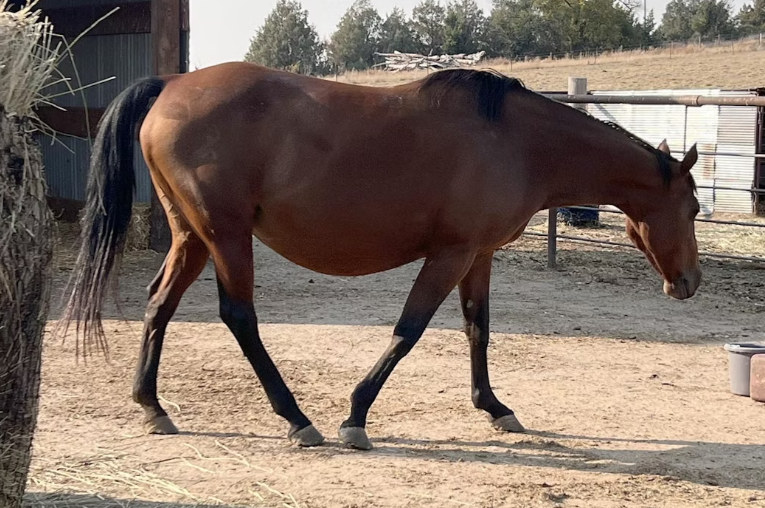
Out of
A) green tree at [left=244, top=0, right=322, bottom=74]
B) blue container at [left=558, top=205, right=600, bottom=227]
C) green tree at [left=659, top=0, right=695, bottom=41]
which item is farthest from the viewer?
green tree at [left=659, top=0, right=695, bottom=41]

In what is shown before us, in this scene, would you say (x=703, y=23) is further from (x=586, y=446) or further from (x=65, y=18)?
(x=586, y=446)

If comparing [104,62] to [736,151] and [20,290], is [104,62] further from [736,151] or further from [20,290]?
[736,151]

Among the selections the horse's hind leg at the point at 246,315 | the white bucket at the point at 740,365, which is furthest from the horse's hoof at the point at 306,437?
the white bucket at the point at 740,365

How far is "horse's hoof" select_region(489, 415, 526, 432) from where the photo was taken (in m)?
4.27

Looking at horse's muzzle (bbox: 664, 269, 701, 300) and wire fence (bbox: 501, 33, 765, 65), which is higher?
wire fence (bbox: 501, 33, 765, 65)

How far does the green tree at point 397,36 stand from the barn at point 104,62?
5175 centimetres

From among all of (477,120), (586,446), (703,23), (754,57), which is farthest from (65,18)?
(703,23)

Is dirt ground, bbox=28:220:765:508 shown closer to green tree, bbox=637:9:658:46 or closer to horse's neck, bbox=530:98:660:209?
horse's neck, bbox=530:98:660:209

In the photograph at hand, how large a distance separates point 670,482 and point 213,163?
7.74ft

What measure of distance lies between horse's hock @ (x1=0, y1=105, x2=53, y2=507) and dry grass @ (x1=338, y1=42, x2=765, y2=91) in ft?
87.4

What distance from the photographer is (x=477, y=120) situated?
4105 mm

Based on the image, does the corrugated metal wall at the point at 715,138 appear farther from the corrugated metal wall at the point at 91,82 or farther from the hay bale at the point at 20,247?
the hay bale at the point at 20,247

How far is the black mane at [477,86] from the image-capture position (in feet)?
13.6

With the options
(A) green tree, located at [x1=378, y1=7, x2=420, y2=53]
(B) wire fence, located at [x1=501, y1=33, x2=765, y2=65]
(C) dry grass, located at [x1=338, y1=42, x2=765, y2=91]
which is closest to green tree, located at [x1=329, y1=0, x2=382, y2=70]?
(A) green tree, located at [x1=378, y1=7, x2=420, y2=53]
